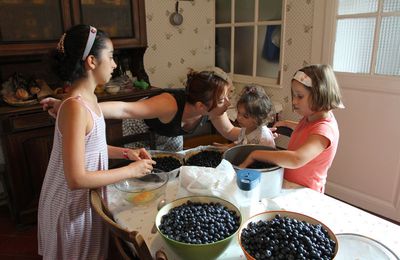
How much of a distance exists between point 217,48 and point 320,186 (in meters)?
2.42

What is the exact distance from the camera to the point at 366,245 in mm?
851

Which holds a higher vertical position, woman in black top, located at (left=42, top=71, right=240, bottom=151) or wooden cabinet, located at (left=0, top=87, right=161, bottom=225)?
woman in black top, located at (left=42, top=71, right=240, bottom=151)

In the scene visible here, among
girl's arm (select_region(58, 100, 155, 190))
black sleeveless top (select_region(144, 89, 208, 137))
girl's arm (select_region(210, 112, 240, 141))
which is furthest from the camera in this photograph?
girl's arm (select_region(210, 112, 240, 141))

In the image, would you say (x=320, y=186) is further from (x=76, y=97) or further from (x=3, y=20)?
(x=3, y=20)

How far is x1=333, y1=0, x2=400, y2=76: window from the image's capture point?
2073 millimetres

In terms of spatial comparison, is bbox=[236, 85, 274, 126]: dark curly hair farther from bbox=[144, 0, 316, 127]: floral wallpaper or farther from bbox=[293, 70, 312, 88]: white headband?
bbox=[144, 0, 316, 127]: floral wallpaper

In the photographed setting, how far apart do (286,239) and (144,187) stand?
0.58 metres

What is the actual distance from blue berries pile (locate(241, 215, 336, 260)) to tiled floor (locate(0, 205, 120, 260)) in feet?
5.54

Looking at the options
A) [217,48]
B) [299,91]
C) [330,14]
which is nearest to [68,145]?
[299,91]

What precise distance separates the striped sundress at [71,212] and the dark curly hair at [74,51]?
0.16 m

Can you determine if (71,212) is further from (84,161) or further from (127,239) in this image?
(127,239)

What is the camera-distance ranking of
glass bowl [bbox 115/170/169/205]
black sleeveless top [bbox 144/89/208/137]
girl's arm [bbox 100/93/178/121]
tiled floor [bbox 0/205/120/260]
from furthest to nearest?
tiled floor [bbox 0/205/120/260], black sleeveless top [bbox 144/89/208/137], girl's arm [bbox 100/93/178/121], glass bowl [bbox 115/170/169/205]

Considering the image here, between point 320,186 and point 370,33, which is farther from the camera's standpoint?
point 370,33

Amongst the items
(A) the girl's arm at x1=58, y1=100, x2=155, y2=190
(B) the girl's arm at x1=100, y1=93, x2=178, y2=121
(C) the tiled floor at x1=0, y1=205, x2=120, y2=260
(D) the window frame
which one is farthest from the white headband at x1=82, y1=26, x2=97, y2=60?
(D) the window frame
